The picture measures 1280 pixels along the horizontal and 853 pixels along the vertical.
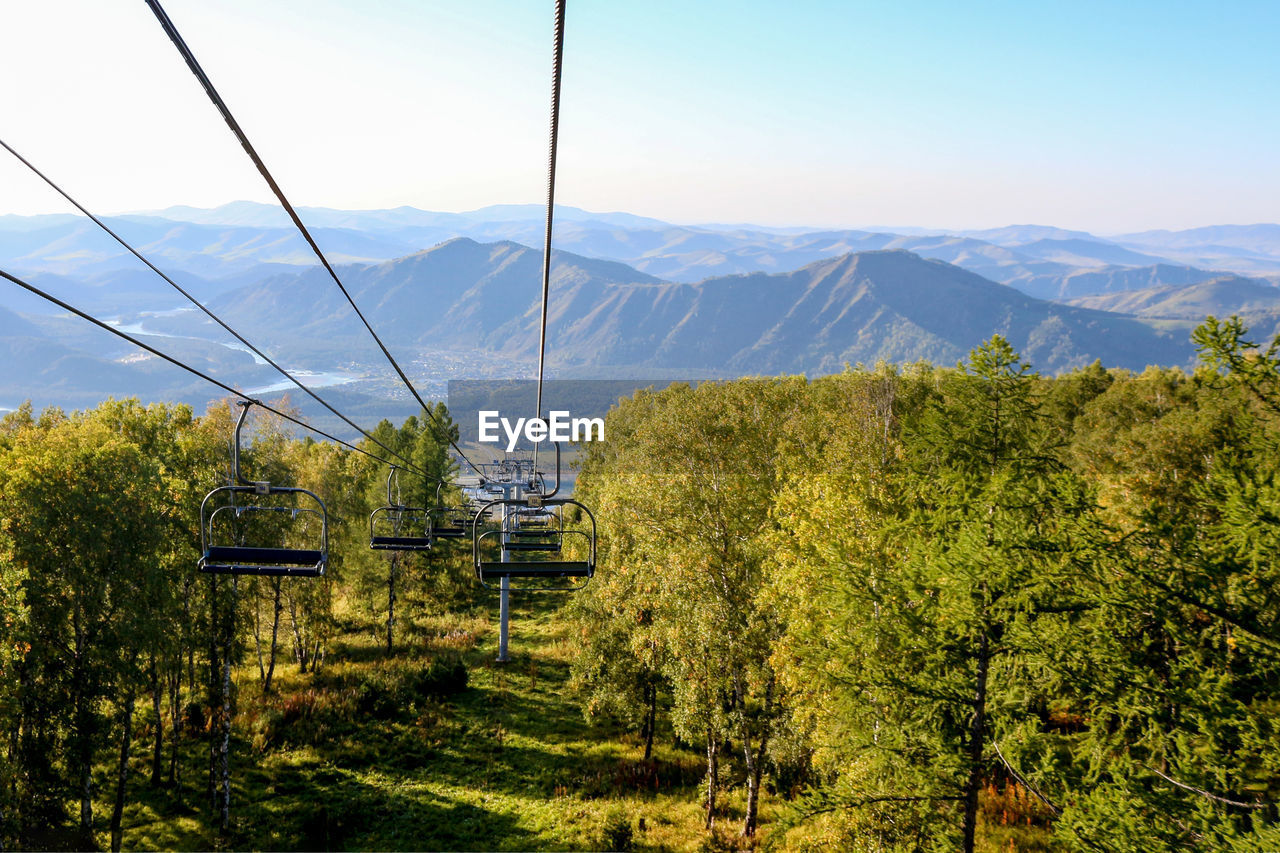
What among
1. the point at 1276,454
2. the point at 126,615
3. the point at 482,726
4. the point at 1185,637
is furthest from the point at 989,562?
the point at 482,726

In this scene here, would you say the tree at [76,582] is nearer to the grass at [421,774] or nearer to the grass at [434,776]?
the grass at [434,776]

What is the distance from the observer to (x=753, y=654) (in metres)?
21.5

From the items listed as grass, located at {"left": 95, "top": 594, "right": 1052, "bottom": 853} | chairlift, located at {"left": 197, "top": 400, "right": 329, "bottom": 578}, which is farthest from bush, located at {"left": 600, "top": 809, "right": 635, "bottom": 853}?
chairlift, located at {"left": 197, "top": 400, "right": 329, "bottom": 578}

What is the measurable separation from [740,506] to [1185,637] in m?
13.9

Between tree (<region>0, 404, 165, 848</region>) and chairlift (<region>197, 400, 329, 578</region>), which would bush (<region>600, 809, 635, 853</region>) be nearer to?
chairlift (<region>197, 400, 329, 578</region>)

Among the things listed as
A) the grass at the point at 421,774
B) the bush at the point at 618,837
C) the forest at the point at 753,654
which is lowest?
the grass at the point at 421,774

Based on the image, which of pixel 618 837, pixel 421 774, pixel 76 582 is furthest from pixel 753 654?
pixel 76 582

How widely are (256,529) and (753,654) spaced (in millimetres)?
18264

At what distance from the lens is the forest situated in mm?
11641

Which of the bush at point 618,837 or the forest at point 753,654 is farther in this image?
the bush at point 618,837

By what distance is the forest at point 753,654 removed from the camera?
38.2ft

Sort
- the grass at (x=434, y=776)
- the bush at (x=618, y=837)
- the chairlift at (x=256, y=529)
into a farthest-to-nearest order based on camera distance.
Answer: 1. the grass at (x=434, y=776)
2. the bush at (x=618, y=837)
3. the chairlift at (x=256, y=529)

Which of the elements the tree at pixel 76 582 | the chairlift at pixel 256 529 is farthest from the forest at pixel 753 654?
the chairlift at pixel 256 529

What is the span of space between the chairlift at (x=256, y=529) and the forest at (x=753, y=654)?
5.34 ft
